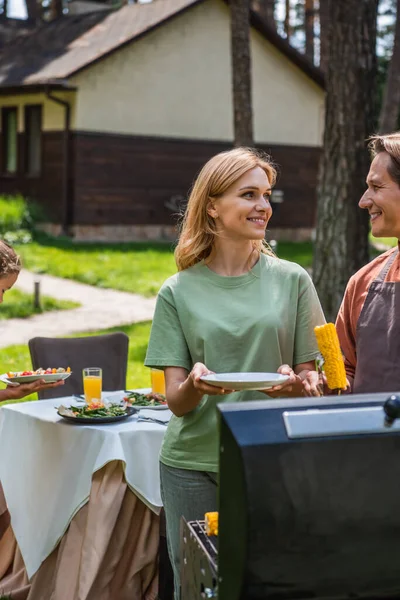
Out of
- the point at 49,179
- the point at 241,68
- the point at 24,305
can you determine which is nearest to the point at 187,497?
the point at 24,305

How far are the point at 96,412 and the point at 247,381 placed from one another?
6.38ft

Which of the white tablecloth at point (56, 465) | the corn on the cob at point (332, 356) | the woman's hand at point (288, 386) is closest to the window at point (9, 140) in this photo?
the white tablecloth at point (56, 465)

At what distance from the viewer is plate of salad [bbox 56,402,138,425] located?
4.33m

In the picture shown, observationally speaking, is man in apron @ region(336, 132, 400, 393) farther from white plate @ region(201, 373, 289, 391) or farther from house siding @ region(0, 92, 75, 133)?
house siding @ region(0, 92, 75, 133)

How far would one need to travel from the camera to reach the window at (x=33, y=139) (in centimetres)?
2205

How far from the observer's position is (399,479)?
198 centimetres

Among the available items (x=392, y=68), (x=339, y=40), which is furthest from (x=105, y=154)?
(x=339, y=40)

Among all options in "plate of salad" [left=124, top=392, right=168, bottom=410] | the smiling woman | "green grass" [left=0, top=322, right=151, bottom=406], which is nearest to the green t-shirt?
the smiling woman

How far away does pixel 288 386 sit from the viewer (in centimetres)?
276

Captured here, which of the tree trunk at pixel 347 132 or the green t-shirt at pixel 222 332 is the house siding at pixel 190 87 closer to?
the tree trunk at pixel 347 132

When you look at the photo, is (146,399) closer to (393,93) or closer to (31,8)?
(393,93)

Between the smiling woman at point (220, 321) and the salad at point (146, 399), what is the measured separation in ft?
5.37

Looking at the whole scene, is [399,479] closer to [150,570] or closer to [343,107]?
[150,570]

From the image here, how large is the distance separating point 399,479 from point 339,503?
0.13m
